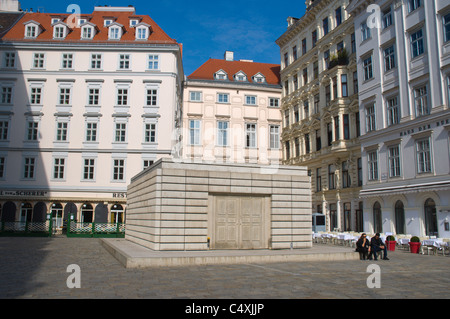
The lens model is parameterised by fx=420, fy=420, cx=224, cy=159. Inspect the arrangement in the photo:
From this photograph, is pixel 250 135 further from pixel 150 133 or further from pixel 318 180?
pixel 150 133

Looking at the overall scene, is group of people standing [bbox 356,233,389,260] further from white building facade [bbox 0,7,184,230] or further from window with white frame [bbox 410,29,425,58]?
white building facade [bbox 0,7,184,230]

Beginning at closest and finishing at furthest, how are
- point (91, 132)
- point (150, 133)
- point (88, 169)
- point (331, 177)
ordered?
point (331, 177)
point (88, 169)
point (150, 133)
point (91, 132)

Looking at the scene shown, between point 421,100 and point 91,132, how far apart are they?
107 feet

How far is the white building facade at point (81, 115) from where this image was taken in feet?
145

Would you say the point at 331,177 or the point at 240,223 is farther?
the point at 331,177

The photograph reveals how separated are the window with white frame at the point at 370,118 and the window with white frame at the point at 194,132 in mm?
23371

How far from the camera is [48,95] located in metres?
46.4

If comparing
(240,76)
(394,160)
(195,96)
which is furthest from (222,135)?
(394,160)

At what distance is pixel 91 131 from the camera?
4566 centimetres

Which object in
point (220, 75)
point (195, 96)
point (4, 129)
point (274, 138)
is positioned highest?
point (220, 75)

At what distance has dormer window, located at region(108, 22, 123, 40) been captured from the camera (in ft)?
157
